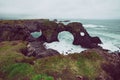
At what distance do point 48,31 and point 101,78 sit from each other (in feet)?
162

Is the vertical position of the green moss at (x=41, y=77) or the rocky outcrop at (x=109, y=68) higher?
the green moss at (x=41, y=77)

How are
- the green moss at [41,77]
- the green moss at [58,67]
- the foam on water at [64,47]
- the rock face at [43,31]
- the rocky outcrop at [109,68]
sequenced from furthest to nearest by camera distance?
the rock face at [43,31] → the foam on water at [64,47] → the rocky outcrop at [109,68] → the green moss at [58,67] → the green moss at [41,77]

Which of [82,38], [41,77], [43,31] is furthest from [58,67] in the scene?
[43,31]

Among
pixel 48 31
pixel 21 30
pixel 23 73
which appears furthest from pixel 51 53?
pixel 48 31

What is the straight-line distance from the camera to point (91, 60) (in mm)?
24609

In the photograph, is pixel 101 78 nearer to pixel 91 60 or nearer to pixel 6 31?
pixel 91 60

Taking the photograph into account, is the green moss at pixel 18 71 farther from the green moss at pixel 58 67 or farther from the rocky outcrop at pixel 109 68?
the rocky outcrop at pixel 109 68

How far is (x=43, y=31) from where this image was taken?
70.9 metres

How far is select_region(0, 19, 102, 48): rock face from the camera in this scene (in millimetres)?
61562

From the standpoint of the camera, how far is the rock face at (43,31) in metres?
61.6

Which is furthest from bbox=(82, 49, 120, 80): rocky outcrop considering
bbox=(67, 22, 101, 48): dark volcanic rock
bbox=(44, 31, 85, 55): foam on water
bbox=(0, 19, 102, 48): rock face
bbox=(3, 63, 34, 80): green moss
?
bbox=(67, 22, 101, 48): dark volcanic rock

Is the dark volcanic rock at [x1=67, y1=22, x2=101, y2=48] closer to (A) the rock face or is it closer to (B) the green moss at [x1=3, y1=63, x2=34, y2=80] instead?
(A) the rock face

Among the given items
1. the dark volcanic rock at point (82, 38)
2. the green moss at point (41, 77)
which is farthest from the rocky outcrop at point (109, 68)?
the dark volcanic rock at point (82, 38)

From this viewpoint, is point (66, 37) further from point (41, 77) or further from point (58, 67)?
point (41, 77)
